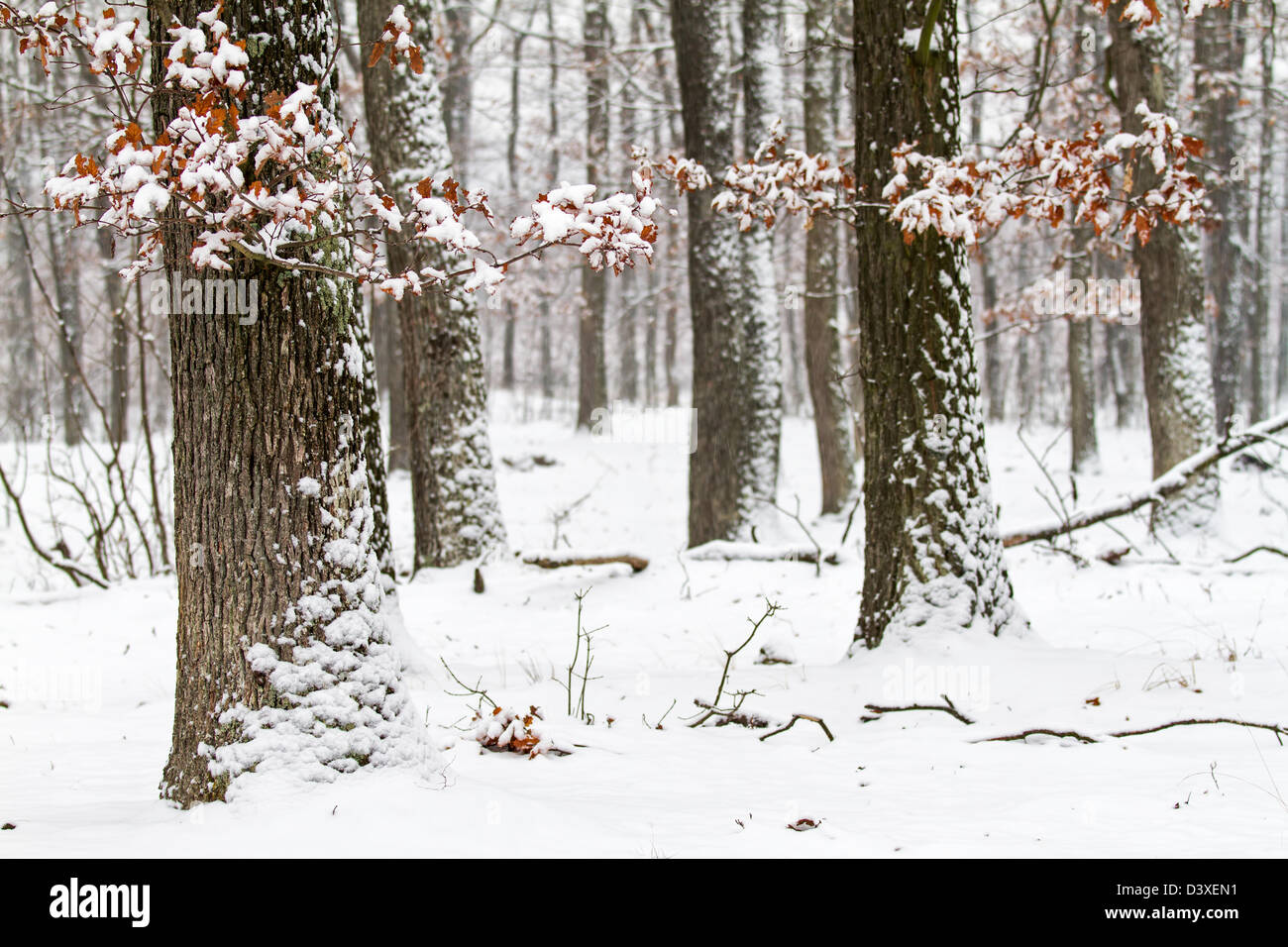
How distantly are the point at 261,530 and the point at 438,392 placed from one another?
5300mm

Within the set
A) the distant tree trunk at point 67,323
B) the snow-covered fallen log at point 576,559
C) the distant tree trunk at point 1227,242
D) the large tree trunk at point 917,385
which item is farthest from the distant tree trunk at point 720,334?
the distant tree trunk at point 1227,242

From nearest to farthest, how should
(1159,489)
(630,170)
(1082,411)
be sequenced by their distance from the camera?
(1159,489) < (1082,411) < (630,170)

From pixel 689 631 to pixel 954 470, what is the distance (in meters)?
2.24

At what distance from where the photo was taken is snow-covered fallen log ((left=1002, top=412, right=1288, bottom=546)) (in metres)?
6.64

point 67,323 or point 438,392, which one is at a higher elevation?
point 67,323

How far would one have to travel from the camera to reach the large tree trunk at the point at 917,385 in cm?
491

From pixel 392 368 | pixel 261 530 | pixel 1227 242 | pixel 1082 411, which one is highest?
pixel 1227 242

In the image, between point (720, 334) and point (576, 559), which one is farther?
point (720, 334)

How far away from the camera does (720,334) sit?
29.3 ft

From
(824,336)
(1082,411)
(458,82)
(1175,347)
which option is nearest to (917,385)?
(1175,347)

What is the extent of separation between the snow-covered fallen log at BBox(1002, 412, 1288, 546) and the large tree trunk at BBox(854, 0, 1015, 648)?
2.00 m

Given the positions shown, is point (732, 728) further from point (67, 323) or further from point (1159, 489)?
point (67, 323)
